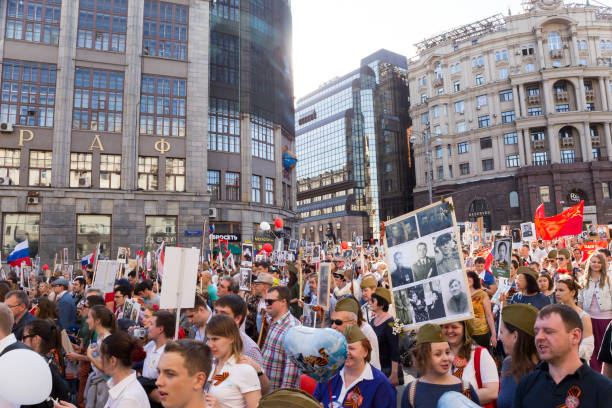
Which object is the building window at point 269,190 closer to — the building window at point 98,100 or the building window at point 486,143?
the building window at point 98,100

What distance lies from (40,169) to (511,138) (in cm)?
5941

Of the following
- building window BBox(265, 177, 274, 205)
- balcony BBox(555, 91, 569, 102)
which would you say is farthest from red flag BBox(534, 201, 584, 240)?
balcony BBox(555, 91, 569, 102)

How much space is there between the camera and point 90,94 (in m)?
33.5

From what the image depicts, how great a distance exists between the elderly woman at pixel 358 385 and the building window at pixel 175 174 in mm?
33767

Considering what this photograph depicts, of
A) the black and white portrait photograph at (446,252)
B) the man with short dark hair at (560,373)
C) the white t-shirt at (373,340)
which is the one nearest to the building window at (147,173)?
the white t-shirt at (373,340)

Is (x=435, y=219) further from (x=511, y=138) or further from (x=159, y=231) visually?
(x=511, y=138)

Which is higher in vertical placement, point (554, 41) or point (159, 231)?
point (554, 41)

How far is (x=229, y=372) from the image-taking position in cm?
388

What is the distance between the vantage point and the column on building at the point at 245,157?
4100 cm

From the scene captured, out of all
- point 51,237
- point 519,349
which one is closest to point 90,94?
point 51,237

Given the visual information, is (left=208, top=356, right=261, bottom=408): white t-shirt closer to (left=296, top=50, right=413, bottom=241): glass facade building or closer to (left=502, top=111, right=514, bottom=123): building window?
(left=502, top=111, right=514, bottom=123): building window

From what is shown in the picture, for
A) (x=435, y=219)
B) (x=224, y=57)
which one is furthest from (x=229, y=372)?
(x=224, y=57)

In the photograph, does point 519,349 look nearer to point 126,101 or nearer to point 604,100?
point 126,101

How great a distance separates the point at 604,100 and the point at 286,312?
69.5 m
